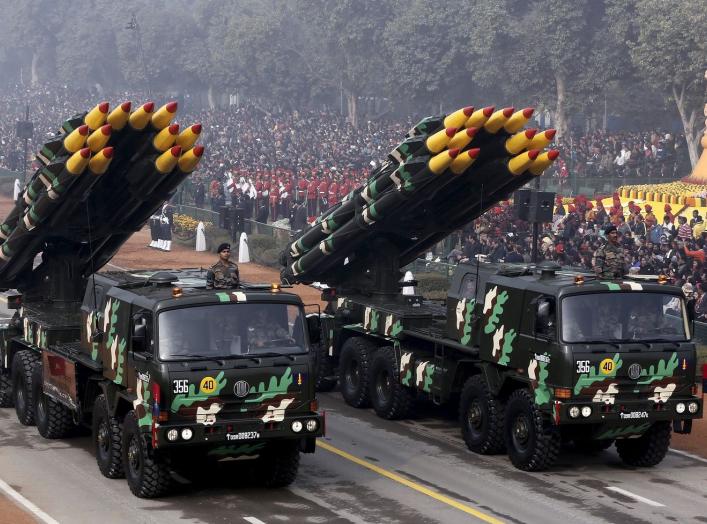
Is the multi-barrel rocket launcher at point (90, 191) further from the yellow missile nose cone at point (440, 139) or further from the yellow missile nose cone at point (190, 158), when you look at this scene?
the yellow missile nose cone at point (440, 139)

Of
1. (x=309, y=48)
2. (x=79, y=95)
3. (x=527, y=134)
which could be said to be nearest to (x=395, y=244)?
(x=527, y=134)

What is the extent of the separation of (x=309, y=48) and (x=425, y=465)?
79.1 m

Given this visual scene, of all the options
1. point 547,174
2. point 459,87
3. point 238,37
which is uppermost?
point 238,37

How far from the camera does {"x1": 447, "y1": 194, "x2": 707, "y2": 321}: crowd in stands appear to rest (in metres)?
30.8

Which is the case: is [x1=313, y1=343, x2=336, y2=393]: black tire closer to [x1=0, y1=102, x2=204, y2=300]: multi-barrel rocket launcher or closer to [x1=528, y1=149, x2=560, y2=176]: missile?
[x1=0, y1=102, x2=204, y2=300]: multi-barrel rocket launcher

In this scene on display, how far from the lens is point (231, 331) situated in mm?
16734

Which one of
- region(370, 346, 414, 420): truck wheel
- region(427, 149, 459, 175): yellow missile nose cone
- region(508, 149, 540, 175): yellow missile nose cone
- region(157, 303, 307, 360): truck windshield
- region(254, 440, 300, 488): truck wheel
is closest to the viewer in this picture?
region(157, 303, 307, 360): truck windshield

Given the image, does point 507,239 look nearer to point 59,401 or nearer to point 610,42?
point 59,401

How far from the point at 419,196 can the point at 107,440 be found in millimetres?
6821

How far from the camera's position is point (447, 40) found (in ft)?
262

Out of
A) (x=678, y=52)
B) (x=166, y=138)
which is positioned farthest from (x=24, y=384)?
(x=678, y=52)

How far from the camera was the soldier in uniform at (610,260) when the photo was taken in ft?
62.4

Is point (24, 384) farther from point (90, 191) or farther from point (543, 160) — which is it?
point (543, 160)

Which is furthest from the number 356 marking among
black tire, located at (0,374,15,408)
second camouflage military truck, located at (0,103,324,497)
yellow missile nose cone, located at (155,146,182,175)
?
black tire, located at (0,374,15,408)
